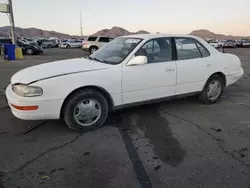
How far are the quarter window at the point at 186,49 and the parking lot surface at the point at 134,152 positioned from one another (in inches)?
45.9

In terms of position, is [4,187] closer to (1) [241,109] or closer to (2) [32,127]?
(2) [32,127]

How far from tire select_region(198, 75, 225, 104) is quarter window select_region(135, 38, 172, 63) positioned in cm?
125

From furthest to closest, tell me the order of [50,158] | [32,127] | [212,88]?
1. [212,88]
2. [32,127]
3. [50,158]

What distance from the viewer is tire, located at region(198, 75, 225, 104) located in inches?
189

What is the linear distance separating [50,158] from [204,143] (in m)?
2.21

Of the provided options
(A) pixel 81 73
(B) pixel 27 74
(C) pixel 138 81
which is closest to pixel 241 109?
(C) pixel 138 81

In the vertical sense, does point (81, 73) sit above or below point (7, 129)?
above

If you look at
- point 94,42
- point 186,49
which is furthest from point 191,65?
point 94,42

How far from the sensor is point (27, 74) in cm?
350

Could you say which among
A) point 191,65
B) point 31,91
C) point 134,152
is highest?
point 191,65

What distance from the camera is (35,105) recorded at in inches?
125

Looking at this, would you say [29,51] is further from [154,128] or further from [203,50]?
[154,128]

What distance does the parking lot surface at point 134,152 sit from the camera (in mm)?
2414

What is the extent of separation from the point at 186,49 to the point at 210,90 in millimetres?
1157
